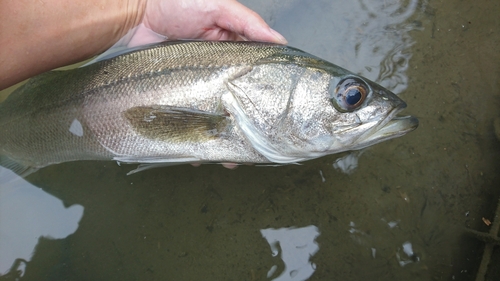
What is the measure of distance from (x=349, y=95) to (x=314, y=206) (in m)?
1.23

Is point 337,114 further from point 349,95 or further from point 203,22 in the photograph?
point 203,22

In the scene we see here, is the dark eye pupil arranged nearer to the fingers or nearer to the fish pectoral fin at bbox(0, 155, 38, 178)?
the fingers

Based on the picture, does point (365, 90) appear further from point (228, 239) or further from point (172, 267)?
point (172, 267)

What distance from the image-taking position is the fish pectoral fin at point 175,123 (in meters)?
1.97

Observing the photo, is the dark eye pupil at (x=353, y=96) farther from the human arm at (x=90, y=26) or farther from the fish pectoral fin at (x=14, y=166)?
the fish pectoral fin at (x=14, y=166)

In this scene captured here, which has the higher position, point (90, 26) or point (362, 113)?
point (362, 113)

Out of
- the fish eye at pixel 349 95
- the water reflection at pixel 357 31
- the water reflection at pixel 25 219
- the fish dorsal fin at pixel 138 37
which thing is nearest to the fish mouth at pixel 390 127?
the fish eye at pixel 349 95

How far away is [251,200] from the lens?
278 cm

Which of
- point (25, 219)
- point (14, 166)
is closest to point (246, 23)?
point (14, 166)

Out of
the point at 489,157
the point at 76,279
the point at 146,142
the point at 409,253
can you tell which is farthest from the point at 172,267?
the point at 489,157

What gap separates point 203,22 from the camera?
2.55m

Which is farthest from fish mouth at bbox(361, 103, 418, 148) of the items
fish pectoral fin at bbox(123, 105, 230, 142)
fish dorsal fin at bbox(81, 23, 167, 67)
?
fish dorsal fin at bbox(81, 23, 167, 67)

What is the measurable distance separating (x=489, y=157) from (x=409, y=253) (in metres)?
1.08

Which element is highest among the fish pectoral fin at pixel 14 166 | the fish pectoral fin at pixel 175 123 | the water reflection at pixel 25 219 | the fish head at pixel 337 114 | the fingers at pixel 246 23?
the fingers at pixel 246 23
